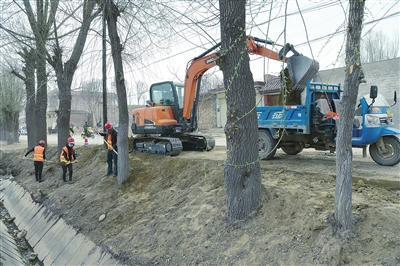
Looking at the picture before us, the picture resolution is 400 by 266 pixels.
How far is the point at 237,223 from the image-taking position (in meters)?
4.72

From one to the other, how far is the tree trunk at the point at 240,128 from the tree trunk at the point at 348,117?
1339 millimetres

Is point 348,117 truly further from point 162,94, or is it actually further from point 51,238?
point 162,94

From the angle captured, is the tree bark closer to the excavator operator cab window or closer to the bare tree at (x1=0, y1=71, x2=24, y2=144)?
the excavator operator cab window

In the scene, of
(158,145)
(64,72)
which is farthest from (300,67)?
(64,72)

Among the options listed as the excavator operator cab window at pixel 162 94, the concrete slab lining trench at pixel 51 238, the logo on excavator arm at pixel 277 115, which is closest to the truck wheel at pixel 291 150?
the logo on excavator arm at pixel 277 115

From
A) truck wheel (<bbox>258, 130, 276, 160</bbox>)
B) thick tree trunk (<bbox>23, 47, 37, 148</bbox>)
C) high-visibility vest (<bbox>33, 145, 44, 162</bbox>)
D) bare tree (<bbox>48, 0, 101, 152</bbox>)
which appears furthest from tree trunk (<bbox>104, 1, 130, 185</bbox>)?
thick tree trunk (<bbox>23, 47, 37, 148</bbox>)

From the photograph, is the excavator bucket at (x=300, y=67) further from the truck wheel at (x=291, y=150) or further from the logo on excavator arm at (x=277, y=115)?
the truck wheel at (x=291, y=150)

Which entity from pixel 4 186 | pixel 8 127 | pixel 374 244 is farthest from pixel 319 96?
pixel 8 127

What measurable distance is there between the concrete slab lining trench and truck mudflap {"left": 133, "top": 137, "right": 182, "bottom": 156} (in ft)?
11.8

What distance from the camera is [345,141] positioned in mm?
3666

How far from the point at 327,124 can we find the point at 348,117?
3.85m

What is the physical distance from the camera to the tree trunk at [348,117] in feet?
11.4

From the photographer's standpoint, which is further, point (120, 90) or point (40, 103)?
point (40, 103)

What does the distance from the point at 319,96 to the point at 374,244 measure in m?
4.94
